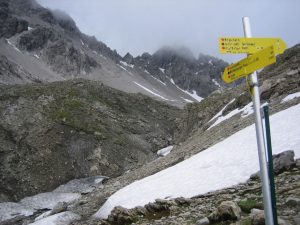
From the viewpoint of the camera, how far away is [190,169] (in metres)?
24.5

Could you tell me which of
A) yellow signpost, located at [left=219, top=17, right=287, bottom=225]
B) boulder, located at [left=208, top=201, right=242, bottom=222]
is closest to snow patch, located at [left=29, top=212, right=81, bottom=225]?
boulder, located at [left=208, top=201, right=242, bottom=222]

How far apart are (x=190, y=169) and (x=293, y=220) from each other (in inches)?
564

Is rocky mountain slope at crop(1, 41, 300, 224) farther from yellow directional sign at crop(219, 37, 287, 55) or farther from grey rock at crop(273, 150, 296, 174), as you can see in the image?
yellow directional sign at crop(219, 37, 287, 55)

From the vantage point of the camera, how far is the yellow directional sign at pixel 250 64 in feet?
24.8

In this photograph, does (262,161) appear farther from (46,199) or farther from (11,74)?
(11,74)

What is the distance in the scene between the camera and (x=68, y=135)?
77312 millimetres

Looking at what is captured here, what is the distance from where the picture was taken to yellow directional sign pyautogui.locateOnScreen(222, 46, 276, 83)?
7.57 meters

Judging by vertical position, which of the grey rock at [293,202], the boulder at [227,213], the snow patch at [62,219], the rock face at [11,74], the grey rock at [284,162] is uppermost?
the rock face at [11,74]

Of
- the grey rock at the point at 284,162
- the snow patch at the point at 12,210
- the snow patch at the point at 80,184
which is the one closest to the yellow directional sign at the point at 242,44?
the grey rock at the point at 284,162

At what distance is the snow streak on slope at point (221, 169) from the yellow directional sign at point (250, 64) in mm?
9368

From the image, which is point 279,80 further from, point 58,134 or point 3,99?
point 3,99

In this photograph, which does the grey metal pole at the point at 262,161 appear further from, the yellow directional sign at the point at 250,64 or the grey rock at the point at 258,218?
the grey rock at the point at 258,218

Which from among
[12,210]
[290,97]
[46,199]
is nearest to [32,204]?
[46,199]

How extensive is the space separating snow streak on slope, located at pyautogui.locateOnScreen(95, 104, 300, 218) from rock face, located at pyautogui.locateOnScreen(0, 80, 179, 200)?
137 ft
